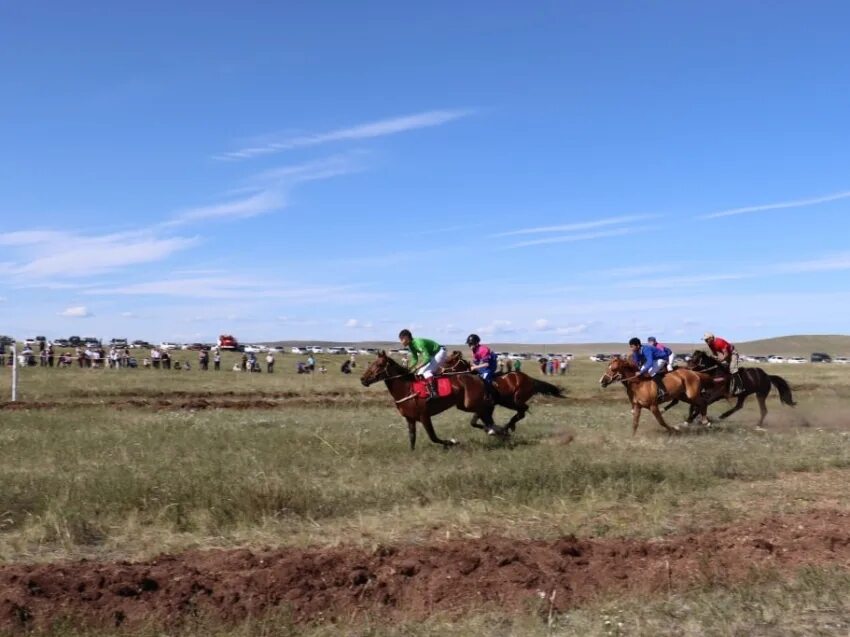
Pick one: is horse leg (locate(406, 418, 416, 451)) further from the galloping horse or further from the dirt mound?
the galloping horse

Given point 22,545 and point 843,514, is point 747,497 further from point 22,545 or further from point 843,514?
point 22,545

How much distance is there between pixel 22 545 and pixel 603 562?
246 inches

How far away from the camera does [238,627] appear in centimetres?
→ 684

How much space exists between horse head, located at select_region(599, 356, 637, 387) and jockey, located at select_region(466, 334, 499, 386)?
273 centimetres

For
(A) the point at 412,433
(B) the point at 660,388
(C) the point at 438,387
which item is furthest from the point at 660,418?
(A) the point at 412,433

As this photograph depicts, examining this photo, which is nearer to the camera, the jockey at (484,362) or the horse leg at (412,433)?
the horse leg at (412,433)

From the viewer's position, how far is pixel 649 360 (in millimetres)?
20781

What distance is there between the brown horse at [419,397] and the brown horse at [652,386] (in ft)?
10.3

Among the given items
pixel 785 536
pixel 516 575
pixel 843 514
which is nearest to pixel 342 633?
pixel 516 575

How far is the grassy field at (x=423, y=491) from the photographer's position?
739 centimetres

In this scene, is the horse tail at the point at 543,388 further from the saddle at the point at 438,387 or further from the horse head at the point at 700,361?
the horse head at the point at 700,361

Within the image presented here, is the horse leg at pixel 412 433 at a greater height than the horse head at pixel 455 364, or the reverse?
the horse head at pixel 455 364

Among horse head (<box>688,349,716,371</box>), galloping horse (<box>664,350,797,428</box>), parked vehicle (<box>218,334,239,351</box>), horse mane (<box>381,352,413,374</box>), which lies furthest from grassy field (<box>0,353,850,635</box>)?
parked vehicle (<box>218,334,239,351</box>)

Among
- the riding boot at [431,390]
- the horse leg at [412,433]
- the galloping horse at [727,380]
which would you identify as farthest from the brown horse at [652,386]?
the horse leg at [412,433]
